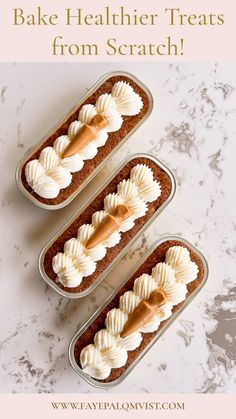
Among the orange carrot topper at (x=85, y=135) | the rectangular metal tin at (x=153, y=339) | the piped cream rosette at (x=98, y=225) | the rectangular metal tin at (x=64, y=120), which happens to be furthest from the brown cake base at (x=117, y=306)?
the orange carrot topper at (x=85, y=135)

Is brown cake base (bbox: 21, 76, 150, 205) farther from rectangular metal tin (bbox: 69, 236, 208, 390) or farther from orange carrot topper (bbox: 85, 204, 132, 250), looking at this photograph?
rectangular metal tin (bbox: 69, 236, 208, 390)

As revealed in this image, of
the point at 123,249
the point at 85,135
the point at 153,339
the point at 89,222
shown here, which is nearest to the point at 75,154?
the point at 85,135

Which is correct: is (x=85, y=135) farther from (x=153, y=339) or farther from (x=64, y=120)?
(x=153, y=339)

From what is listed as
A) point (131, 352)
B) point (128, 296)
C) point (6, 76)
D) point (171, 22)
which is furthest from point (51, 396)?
point (171, 22)

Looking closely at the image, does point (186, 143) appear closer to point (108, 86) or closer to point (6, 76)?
point (108, 86)

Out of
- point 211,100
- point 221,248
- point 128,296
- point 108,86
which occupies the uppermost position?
point 211,100

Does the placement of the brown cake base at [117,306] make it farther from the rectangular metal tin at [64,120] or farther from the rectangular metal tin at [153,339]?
the rectangular metal tin at [64,120]
